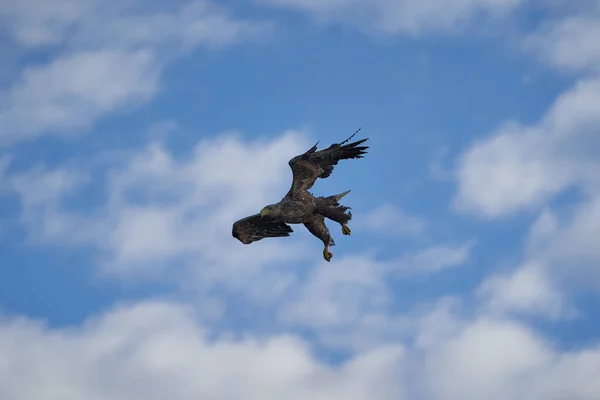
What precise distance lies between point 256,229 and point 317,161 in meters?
3.74

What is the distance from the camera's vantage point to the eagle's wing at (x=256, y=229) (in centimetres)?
3672

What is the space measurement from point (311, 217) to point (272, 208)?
4.12 ft

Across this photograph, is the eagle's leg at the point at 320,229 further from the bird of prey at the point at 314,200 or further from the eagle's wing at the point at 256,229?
the eagle's wing at the point at 256,229

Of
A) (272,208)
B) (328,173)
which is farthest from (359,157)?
(272,208)

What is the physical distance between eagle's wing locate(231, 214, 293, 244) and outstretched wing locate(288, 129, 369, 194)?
2474 mm

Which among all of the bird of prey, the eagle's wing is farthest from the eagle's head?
the eagle's wing

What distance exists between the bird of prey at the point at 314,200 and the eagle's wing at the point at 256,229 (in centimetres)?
136

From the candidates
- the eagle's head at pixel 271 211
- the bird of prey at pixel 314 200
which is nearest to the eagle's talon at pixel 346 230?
the bird of prey at pixel 314 200

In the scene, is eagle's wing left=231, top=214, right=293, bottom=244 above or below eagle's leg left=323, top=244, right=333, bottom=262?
above

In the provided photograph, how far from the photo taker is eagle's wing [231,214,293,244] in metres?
36.7

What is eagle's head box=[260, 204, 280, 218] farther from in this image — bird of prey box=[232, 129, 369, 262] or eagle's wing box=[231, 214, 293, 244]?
eagle's wing box=[231, 214, 293, 244]

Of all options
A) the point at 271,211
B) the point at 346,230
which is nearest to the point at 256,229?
the point at 271,211

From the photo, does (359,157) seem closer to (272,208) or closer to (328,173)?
(328,173)

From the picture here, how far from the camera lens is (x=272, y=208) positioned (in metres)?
34.8
